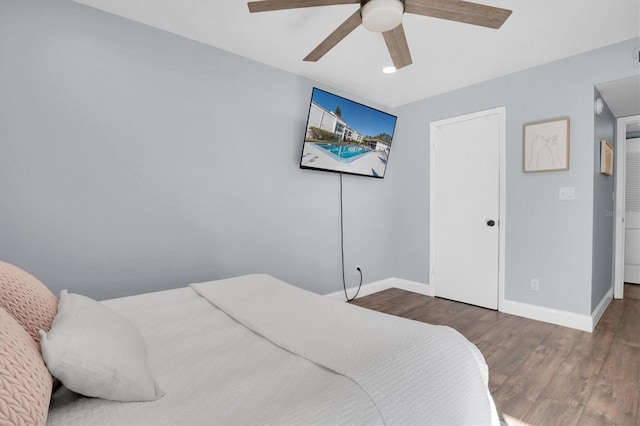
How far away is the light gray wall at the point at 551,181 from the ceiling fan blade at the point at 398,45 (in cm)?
162

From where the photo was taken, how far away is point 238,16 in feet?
7.09

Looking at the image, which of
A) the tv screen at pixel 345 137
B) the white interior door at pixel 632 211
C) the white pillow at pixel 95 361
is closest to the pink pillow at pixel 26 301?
the white pillow at pixel 95 361

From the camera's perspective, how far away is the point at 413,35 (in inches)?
94.2

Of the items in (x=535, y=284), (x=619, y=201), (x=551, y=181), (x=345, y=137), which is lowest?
(x=535, y=284)

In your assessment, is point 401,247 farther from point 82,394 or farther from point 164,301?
point 82,394

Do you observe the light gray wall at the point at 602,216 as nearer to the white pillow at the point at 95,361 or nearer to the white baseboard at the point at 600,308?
the white baseboard at the point at 600,308

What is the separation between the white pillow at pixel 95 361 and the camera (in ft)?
2.47

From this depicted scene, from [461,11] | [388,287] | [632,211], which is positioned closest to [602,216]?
[632,211]

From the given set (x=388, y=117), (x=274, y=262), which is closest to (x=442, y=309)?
(x=274, y=262)

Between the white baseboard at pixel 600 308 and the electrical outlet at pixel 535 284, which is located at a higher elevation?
the electrical outlet at pixel 535 284

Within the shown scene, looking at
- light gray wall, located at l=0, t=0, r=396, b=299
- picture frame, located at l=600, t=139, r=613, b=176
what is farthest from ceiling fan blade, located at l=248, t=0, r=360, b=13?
picture frame, located at l=600, t=139, r=613, b=176

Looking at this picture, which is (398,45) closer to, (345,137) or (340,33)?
(340,33)

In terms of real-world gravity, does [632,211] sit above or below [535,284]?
above

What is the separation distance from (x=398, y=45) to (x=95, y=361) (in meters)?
2.13
